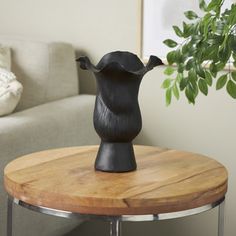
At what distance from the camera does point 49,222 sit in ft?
7.32

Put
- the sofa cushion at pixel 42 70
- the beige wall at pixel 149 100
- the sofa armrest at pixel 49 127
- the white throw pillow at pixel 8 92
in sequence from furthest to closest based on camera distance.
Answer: the sofa cushion at pixel 42 70 → the beige wall at pixel 149 100 → the white throw pillow at pixel 8 92 → the sofa armrest at pixel 49 127

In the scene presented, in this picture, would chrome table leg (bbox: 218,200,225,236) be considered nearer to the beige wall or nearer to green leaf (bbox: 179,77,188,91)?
green leaf (bbox: 179,77,188,91)

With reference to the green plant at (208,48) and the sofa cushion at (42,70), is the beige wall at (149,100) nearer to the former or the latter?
the sofa cushion at (42,70)

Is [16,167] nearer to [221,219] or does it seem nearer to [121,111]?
[121,111]

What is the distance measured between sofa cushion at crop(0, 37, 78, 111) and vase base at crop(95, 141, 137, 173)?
2.80 feet

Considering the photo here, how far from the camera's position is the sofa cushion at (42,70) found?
2463mm

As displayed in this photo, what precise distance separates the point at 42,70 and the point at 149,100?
0.42 m

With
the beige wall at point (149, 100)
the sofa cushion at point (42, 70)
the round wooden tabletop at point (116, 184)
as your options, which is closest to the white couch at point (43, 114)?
the sofa cushion at point (42, 70)

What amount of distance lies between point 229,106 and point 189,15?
2.29 ft

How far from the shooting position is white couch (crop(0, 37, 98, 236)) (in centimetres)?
209

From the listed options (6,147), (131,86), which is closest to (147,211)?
(131,86)

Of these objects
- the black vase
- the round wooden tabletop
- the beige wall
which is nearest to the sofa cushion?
the beige wall

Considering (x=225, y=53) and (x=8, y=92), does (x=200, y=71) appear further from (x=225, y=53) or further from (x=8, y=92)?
(x=8, y=92)

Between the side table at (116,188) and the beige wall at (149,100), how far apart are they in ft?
1.83
